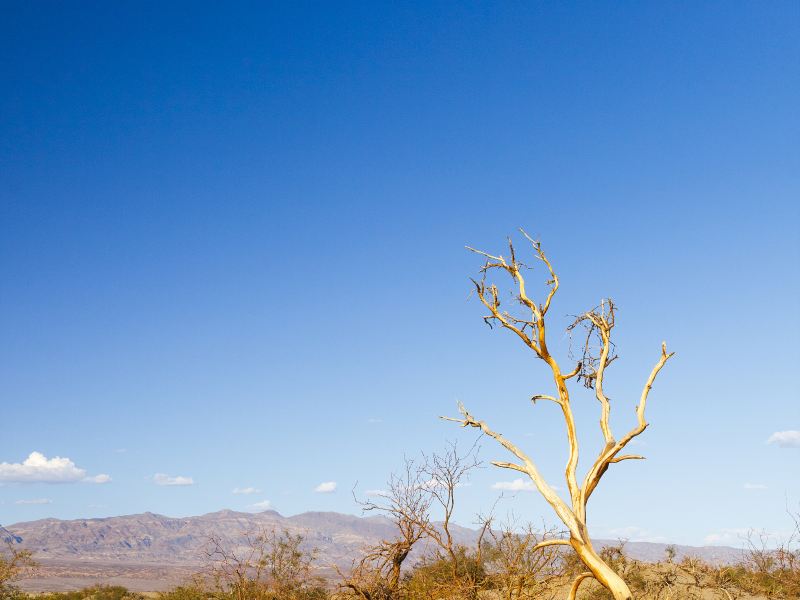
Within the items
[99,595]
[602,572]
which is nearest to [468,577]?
[602,572]

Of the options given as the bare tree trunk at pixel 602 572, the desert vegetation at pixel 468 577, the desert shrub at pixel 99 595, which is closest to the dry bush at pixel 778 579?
the desert vegetation at pixel 468 577

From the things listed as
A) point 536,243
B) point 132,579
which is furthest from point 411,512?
point 132,579

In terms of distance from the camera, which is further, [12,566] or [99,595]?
[99,595]

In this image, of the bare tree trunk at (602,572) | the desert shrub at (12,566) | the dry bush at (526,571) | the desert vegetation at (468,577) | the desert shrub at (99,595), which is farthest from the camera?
the desert shrub at (99,595)

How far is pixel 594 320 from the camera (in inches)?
270

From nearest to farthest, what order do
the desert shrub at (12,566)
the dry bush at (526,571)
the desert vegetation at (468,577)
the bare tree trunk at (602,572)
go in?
the bare tree trunk at (602,572) → the dry bush at (526,571) → the desert vegetation at (468,577) → the desert shrub at (12,566)

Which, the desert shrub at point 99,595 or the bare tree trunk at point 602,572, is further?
the desert shrub at point 99,595

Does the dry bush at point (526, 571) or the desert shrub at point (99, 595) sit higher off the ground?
the dry bush at point (526, 571)

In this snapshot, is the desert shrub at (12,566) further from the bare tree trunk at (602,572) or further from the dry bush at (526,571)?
the bare tree trunk at (602,572)

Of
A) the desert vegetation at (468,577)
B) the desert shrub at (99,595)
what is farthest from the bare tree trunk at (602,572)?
the desert shrub at (99,595)

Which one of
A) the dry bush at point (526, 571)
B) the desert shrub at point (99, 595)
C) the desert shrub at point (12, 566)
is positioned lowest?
the desert shrub at point (99, 595)

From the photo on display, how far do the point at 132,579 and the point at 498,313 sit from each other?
12087 centimetres

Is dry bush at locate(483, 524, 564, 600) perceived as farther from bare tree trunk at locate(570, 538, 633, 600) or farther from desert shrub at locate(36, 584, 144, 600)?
desert shrub at locate(36, 584, 144, 600)

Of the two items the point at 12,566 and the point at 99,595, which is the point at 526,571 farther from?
the point at 99,595
